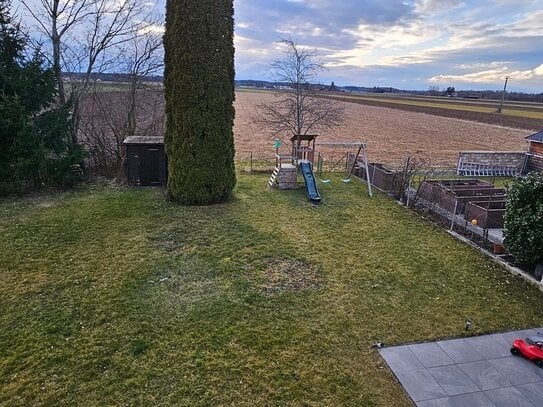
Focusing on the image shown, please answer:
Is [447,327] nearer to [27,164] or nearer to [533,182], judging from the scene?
[533,182]

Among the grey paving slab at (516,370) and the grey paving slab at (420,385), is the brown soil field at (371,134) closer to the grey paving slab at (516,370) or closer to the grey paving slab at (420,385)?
the grey paving slab at (420,385)

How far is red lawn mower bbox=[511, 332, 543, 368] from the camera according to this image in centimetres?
458

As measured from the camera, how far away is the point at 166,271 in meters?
6.65

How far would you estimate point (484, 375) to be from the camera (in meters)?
4.40

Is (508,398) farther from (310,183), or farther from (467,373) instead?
(310,183)

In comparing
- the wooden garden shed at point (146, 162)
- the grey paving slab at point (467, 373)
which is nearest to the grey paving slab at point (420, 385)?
the grey paving slab at point (467, 373)

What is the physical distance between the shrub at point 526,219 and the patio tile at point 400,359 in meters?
3.67

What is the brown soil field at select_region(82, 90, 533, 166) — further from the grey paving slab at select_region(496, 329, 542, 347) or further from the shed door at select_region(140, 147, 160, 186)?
the grey paving slab at select_region(496, 329, 542, 347)

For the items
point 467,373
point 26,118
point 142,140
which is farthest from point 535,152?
point 26,118

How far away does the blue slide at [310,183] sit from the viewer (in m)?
11.3

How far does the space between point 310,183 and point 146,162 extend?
17.5 feet

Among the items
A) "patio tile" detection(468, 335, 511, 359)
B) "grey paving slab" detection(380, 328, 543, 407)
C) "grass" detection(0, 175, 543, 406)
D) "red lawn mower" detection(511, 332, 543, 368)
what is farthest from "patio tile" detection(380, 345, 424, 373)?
"red lawn mower" detection(511, 332, 543, 368)

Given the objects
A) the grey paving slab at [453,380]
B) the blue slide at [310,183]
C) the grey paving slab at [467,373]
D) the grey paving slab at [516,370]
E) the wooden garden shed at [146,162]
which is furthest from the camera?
the wooden garden shed at [146,162]

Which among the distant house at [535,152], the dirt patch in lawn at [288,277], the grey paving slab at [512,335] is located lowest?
the grey paving slab at [512,335]
